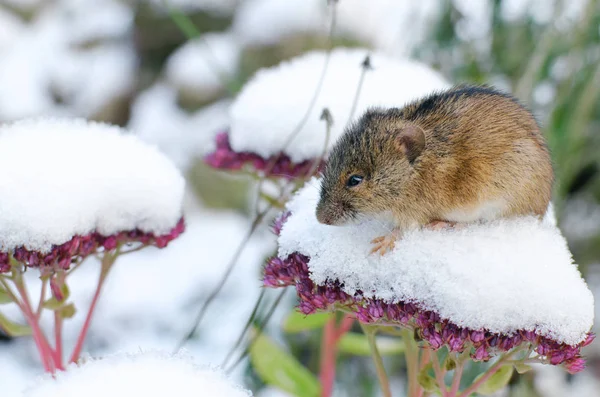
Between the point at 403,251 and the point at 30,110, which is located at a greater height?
the point at 403,251

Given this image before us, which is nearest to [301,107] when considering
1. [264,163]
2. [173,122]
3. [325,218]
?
[264,163]

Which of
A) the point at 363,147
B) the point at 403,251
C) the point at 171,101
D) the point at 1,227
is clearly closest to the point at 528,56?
the point at 363,147

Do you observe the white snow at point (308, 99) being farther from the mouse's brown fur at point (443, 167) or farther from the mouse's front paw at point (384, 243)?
the mouse's front paw at point (384, 243)

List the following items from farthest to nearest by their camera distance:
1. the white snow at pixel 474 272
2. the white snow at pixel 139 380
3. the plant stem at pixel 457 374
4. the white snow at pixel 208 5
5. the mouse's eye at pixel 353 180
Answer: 1. the white snow at pixel 208 5
2. the mouse's eye at pixel 353 180
3. the plant stem at pixel 457 374
4. the white snow at pixel 474 272
5. the white snow at pixel 139 380

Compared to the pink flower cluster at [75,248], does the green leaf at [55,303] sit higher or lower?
lower

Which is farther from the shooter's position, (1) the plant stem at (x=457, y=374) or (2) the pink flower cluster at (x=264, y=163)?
(2) the pink flower cluster at (x=264, y=163)

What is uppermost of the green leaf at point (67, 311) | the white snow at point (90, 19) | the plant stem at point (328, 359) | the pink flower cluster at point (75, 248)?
the pink flower cluster at point (75, 248)

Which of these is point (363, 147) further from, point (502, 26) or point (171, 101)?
point (171, 101)

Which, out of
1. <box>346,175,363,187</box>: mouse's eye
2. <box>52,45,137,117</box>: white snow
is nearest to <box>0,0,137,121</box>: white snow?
<box>52,45,137,117</box>: white snow

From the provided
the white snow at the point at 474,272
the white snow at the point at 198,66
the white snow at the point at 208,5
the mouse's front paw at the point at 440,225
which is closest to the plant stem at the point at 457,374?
the white snow at the point at 474,272
